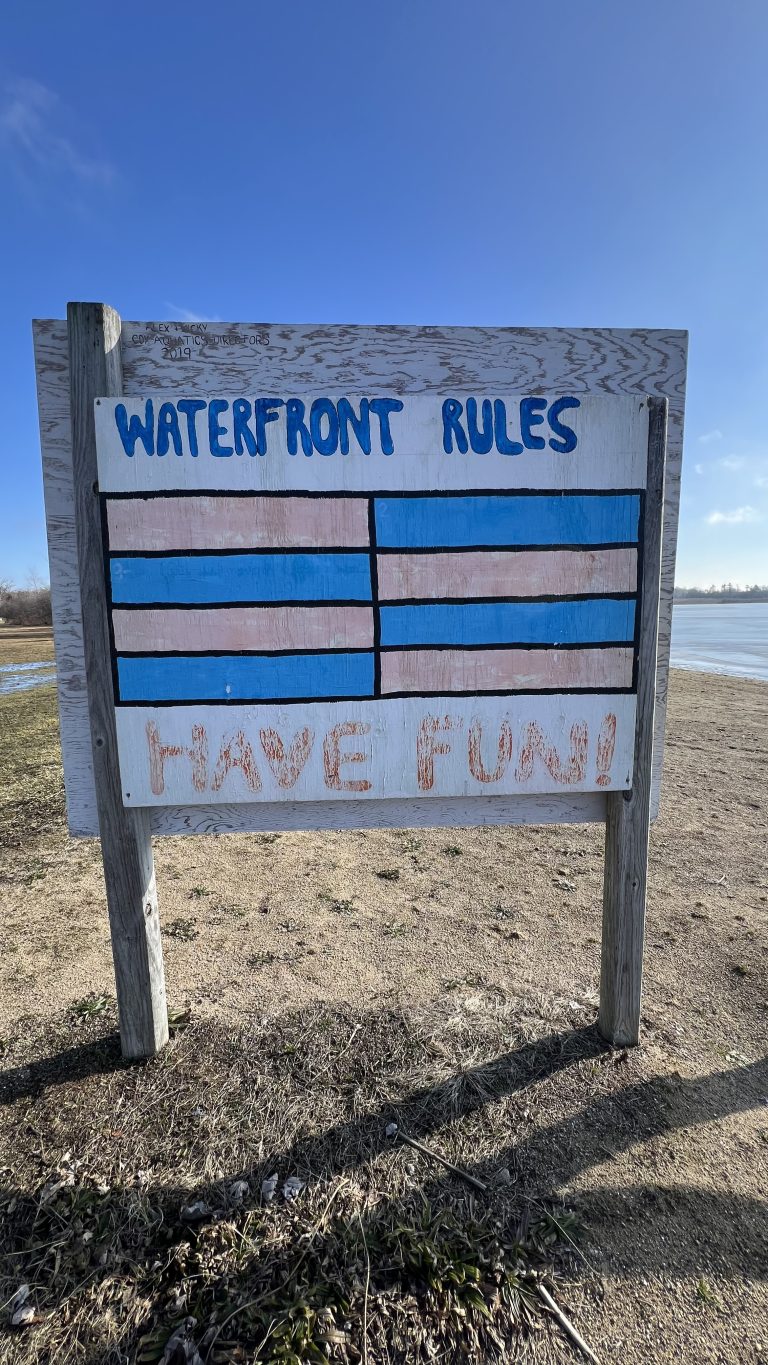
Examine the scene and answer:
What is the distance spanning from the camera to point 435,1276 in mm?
1421

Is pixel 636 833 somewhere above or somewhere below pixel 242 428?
below

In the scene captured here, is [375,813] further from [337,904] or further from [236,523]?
[337,904]

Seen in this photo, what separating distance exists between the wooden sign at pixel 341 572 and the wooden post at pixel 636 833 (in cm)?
1

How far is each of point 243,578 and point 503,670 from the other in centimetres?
90

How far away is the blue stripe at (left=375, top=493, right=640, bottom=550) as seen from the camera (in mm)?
1936

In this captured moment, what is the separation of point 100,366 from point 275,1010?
234 cm

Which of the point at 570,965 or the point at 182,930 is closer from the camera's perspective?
the point at 570,965

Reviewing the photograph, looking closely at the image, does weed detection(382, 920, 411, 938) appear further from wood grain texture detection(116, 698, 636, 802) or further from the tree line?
the tree line

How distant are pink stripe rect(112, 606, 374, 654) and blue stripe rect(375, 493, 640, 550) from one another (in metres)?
0.29

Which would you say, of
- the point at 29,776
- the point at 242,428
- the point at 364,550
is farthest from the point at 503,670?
the point at 29,776

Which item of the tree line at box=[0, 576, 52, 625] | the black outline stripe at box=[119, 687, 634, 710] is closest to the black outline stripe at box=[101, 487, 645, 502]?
the black outline stripe at box=[119, 687, 634, 710]

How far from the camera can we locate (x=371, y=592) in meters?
1.97

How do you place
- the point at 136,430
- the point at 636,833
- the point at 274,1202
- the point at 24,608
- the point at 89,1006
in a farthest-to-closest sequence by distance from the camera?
the point at 24,608, the point at 89,1006, the point at 636,833, the point at 136,430, the point at 274,1202

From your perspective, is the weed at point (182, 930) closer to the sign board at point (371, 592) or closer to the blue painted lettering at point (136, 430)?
the sign board at point (371, 592)
